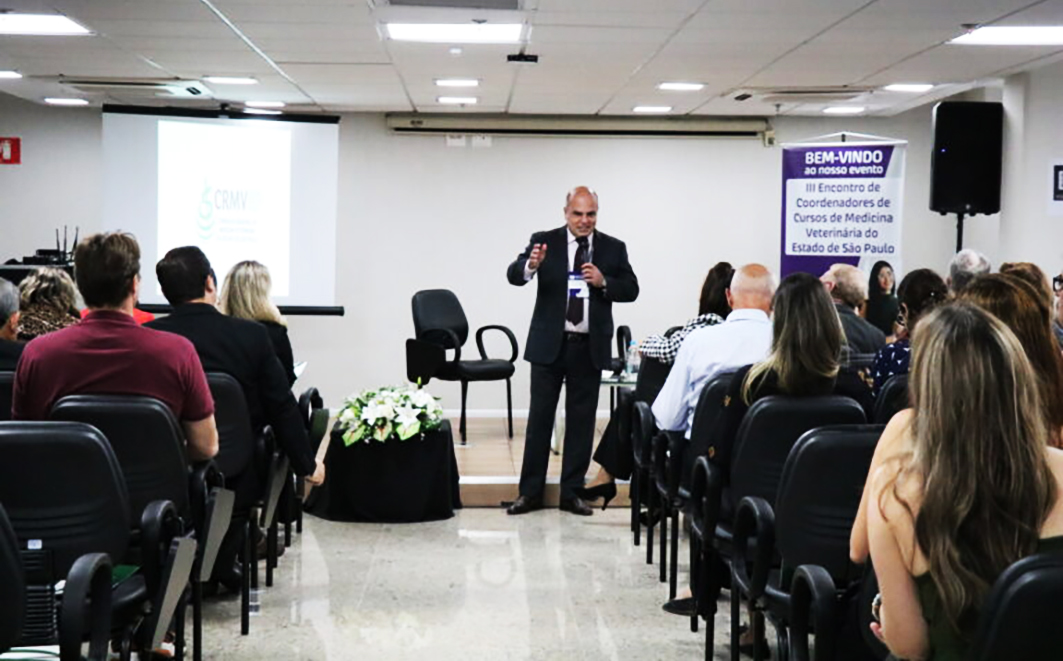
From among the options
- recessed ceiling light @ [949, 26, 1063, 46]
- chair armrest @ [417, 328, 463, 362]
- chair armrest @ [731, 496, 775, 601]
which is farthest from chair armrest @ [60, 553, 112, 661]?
chair armrest @ [417, 328, 463, 362]

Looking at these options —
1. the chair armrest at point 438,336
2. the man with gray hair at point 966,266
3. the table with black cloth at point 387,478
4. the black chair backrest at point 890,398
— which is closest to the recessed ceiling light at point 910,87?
the man with gray hair at point 966,266

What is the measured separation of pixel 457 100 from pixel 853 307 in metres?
4.55

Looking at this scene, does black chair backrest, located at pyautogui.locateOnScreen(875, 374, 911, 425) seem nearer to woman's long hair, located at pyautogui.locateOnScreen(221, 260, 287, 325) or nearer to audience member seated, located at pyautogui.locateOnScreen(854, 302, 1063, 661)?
audience member seated, located at pyautogui.locateOnScreen(854, 302, 1063, 661)

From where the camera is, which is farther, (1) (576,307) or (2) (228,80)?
(2) (228,80)

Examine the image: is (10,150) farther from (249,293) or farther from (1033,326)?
(1033,326)

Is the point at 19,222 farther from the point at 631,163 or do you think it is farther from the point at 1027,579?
the point at 1027,579

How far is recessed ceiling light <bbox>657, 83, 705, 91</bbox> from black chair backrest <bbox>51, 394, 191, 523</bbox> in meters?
5.58

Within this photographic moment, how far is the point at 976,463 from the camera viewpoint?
1.92 meters

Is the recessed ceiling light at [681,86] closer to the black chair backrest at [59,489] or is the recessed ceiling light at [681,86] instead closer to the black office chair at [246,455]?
the black office chair at [246,455]

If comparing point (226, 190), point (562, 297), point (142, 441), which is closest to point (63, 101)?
point (226, 190)

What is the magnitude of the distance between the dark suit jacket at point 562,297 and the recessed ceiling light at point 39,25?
2.41m

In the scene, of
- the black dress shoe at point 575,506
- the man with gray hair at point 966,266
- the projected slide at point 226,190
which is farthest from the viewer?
the projected slide at point 226,190

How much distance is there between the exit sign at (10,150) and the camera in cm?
1062

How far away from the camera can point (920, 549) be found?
1.97 m
